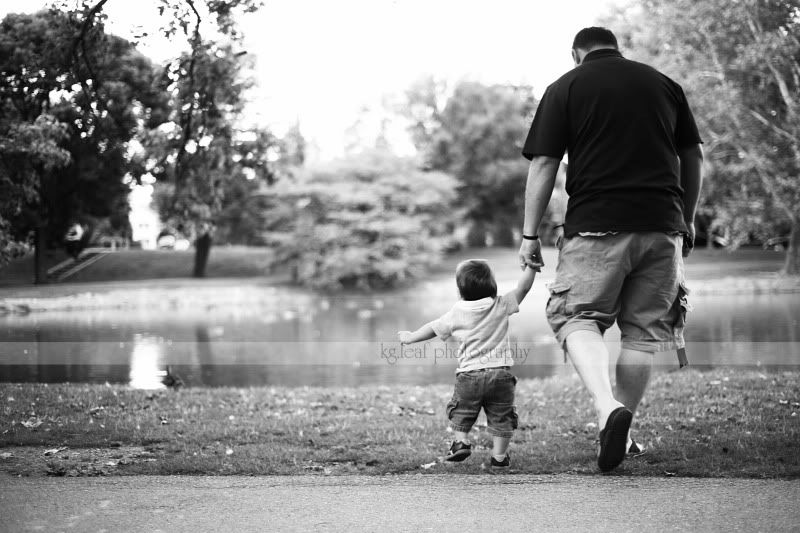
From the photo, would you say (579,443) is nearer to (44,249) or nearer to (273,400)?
(273,400)

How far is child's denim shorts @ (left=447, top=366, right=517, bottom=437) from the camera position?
14.0 ft

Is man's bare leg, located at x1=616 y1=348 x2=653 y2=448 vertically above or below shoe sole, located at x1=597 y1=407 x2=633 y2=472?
above

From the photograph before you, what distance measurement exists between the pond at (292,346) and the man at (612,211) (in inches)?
251

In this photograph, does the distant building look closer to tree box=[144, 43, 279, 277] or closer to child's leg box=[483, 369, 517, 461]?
tree box=[144, 43, 279, 277]

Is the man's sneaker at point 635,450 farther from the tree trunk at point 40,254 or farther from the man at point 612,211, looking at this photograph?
the tree trunk at point 40,254

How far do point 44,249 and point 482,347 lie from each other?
477 inches

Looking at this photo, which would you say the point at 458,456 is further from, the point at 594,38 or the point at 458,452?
the point at 594,38

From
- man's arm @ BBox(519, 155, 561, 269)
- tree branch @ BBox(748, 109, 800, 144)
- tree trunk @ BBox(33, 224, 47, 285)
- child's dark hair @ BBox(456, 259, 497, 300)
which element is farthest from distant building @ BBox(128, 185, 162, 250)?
tree branch @ BBox(748, 109, 800, 144)

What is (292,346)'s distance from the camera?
16.2m

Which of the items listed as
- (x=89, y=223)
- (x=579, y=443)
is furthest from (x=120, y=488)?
(x=89, y=223)

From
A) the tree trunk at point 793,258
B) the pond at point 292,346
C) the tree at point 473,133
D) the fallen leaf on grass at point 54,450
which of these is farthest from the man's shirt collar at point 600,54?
the tree at point 473,133

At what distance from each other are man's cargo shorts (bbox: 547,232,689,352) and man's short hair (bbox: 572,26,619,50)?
39.1 inches

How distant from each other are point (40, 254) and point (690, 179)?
1306 centimetres

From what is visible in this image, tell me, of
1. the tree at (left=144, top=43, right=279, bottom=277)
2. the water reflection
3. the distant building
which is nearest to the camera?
the tree at (left=144, top=43, right=279, bottom=277)
